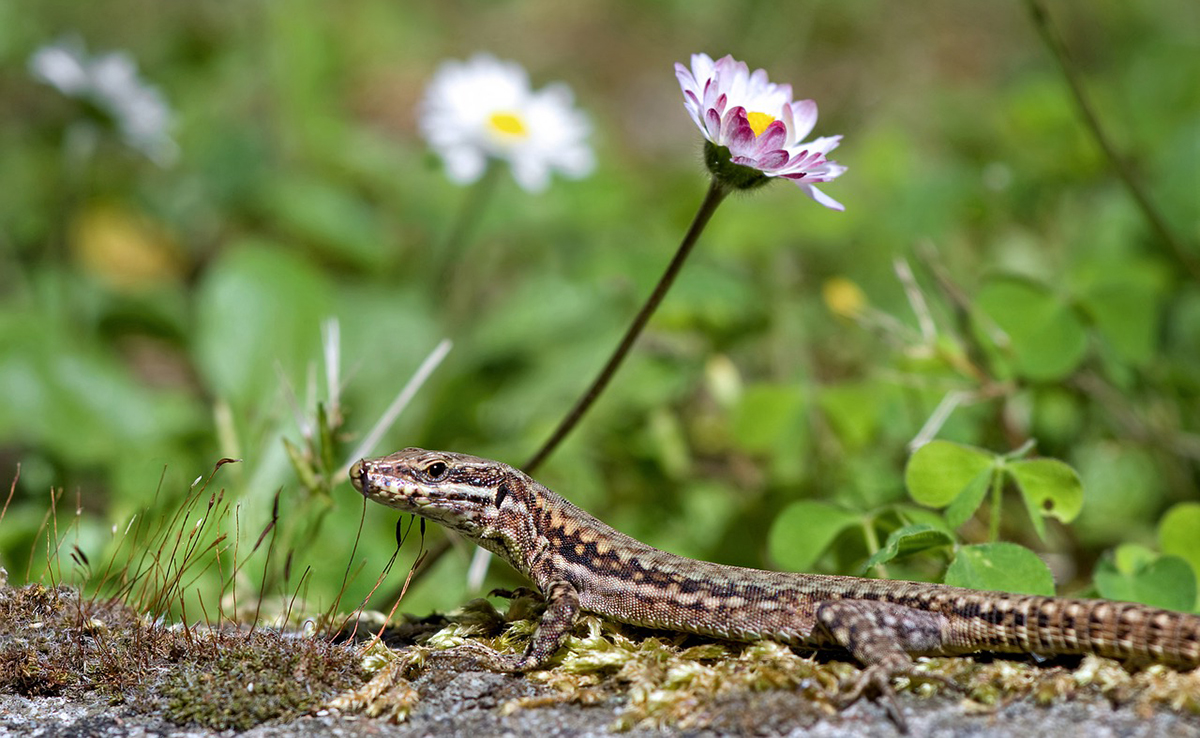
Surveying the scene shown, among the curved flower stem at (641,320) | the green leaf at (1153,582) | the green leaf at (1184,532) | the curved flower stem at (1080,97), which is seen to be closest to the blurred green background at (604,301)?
the curved flower stem at (641,320)

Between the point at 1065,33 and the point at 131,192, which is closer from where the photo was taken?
the point at 131,192

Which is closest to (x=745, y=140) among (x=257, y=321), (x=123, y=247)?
(x=257, y=321)

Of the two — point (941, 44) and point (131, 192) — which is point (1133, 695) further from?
point (941, 44)

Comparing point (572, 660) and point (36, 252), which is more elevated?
point (36, 252)

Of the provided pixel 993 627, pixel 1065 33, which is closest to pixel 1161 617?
pixel 993 627

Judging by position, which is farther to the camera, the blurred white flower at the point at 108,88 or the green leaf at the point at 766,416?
the blurred white flower at the point at 108,88

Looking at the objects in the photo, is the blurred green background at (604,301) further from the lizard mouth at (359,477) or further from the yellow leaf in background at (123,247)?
the lizard mouth at (359,477)
